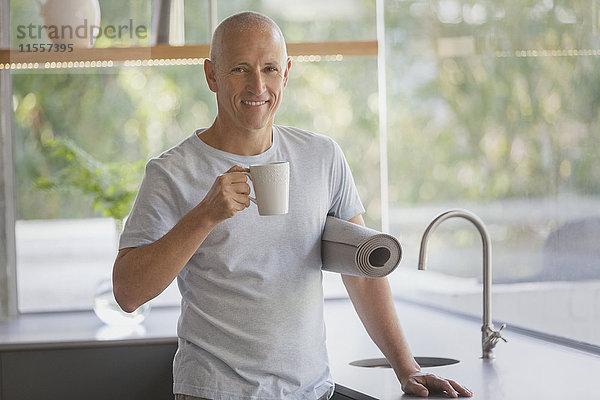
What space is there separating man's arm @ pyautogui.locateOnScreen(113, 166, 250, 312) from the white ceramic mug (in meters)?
0.02

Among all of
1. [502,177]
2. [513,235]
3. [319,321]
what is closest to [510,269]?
[513,235]

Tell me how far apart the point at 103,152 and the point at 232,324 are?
1716 millimetres

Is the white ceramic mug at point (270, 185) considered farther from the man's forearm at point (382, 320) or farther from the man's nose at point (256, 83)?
the man's forearm at point (382, 320)

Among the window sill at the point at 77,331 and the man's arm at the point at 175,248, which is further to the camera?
the window sill at the point at 77,331

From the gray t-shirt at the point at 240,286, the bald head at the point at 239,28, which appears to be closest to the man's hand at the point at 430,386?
the gray t-shirt at the point at 240,286

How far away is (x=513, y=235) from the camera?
2.68 metres

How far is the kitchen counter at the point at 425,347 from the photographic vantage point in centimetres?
194

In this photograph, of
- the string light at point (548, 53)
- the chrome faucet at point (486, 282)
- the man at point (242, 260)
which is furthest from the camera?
the string light at point (548, 53)

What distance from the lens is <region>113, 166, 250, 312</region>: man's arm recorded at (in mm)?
1566

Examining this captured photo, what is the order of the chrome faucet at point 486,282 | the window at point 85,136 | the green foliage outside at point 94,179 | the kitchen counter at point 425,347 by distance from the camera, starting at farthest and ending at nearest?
the window at point 85,136 < the green foliage outside at point 94,179 < the chrome faucet at point 486,282 < the kitchen counter at point 425,347

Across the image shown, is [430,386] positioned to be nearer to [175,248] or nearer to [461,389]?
[461,389]

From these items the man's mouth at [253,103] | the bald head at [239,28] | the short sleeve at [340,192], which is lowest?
the short sleeve at [340,192]

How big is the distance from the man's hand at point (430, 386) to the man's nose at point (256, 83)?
0.68 meters

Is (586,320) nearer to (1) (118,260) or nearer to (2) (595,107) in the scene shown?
(2) (595,107)
